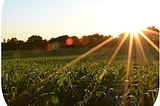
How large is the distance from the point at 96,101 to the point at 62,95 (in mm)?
438

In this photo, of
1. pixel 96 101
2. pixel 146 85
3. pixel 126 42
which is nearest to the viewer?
pixel 96 101

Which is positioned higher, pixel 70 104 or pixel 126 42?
pixel 126 42

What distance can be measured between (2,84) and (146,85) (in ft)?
7.38

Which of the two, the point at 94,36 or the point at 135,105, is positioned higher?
the point at 94,36

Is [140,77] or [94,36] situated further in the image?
[94,36]

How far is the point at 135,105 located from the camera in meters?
1.50

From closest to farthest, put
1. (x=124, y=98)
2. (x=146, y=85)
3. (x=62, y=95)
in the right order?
(x=124, y=98)
(x=62, y=95)
(x=146, y=85)

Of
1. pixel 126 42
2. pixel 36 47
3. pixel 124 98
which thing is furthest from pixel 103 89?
pixel 36 47

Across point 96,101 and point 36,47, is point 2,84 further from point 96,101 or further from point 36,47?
point 36,47

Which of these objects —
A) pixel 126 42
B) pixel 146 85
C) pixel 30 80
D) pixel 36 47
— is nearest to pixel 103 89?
pixel 146 85

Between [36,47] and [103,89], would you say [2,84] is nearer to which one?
[103,89]

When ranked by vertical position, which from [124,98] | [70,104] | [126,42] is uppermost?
[126,42]

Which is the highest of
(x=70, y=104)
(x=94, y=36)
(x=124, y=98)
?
(x=94, y=36)

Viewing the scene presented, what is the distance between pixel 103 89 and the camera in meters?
1.90
